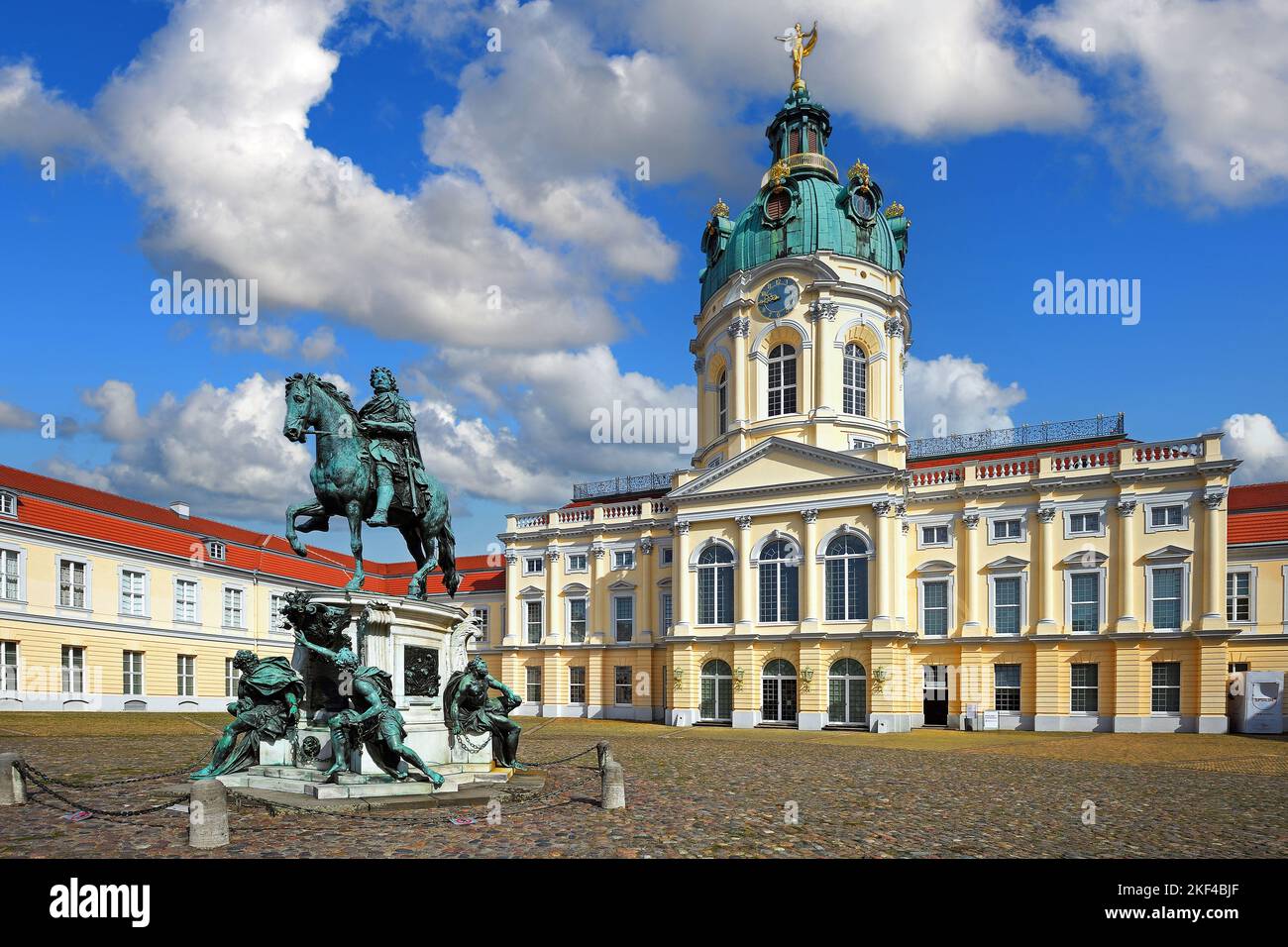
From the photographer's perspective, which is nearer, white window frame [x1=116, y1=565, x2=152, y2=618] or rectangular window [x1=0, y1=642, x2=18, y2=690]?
rectangular window [x1=0, y1=642, x2=18, y2=690]

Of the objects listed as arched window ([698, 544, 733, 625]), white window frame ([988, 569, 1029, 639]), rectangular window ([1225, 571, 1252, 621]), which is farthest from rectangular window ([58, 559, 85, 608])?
rectangular window ([1225, 571, 1252, 621])

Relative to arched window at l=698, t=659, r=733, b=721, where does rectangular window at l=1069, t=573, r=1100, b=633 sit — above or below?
above

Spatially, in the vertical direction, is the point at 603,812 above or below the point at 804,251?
below

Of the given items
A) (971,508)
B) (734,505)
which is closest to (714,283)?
(734,505)

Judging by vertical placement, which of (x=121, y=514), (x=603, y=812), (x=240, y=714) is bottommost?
(x=603, y=812)

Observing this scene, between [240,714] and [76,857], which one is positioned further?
[240,714]

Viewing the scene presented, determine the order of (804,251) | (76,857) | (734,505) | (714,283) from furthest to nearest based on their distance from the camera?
(714,283)
(804,251)
(734,505)
(76,857)

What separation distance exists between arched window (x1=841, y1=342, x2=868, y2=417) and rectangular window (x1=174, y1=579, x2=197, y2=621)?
3681cm

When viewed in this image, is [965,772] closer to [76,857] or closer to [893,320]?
[76,857]

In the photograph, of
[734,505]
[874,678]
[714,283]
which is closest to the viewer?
[874,678]

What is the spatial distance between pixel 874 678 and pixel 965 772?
20.4m

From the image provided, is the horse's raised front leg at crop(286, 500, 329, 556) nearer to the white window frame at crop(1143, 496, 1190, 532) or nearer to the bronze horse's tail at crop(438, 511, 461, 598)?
the bronze horse's tail at crop(438, 511, 461, 598)

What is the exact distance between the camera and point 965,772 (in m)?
22.4

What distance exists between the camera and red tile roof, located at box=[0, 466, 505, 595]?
44312 millimetres
